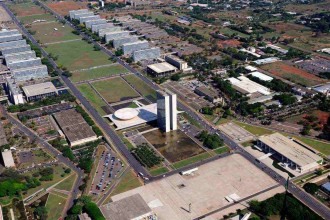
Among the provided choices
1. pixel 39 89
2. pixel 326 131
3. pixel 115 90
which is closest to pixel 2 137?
pixel 39 89

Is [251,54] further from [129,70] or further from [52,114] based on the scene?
[52,114]

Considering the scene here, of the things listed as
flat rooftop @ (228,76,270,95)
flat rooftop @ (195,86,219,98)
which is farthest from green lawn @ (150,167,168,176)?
flat rooftop @ (228,76,270,95)

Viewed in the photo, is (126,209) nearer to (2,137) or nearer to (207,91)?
(2,137)

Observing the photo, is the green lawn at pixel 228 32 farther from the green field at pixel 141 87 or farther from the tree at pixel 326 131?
the tree at pixel 326 131

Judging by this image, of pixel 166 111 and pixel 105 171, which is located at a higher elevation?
pixel 166 111

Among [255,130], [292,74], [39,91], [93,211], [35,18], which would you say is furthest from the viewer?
[35,18]

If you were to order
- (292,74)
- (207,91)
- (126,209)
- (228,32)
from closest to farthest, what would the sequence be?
1. (126,209)
2. (207,91)
3. (292,74)
4. (228,32)
